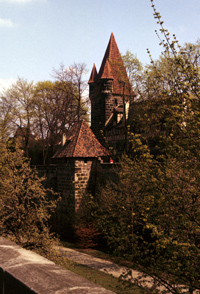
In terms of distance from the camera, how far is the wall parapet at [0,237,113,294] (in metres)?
1.54

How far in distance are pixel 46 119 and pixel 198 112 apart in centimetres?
3205

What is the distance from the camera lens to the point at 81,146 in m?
21.6

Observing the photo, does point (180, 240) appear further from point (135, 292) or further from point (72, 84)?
point (72, 84)

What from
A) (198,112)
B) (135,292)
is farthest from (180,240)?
(135,292)

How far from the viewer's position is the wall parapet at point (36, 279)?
60.7 inches

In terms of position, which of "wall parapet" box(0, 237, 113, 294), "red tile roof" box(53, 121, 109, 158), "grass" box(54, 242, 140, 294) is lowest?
"grass" box(54, 242, 140, 294)

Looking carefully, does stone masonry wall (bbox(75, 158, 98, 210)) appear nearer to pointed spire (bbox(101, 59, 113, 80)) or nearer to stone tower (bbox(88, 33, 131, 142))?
stone tower (bbox(88, 33, 131, 142))

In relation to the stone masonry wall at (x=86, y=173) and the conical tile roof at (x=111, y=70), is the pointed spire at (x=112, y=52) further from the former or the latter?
the stone masonry wall at (x=86, y=173)

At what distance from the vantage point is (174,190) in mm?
6355

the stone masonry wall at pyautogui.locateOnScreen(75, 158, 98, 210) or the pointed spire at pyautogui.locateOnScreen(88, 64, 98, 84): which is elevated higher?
the pointed spire at pyautogui.locateOnScreen(88, 64, 98, 84)

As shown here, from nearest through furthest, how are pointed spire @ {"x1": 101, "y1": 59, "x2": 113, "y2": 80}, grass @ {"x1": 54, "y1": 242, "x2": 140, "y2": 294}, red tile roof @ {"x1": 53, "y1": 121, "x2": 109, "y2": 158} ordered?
grass @ {"x1": 54, "y1": 242, "x2": 140, "y2": 294} → red tile roof @ {"x1": 53, "y1": 121, "x2": 109, "y2": 158} → pointed spire @ {"x1": 101, "y1": 59, "x2": 113, "y2": 80}

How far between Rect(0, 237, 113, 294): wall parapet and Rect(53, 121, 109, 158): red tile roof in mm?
18844

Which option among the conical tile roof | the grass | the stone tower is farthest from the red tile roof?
the stone tower

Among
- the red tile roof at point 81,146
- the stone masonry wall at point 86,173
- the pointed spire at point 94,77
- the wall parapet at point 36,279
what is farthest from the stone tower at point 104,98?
the wall parapet at point 36,279
